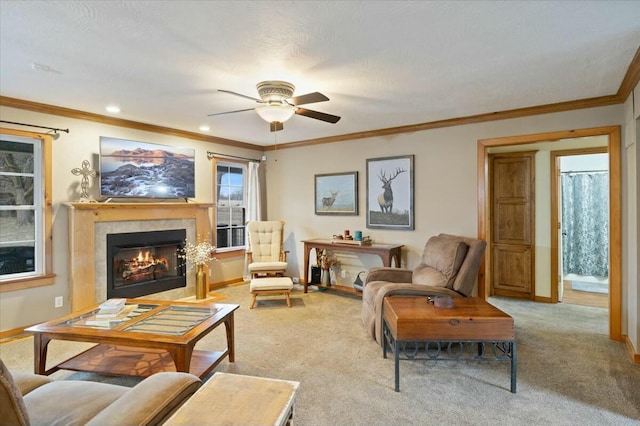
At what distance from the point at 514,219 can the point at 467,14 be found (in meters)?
4.02

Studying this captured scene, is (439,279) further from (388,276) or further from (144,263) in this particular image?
(144,263)

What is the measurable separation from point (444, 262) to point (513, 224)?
2.44 metres

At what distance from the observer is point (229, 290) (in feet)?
17.6

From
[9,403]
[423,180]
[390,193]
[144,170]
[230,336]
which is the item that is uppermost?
[144,170]

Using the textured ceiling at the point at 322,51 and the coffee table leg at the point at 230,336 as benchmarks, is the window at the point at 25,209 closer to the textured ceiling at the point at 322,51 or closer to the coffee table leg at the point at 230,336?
the textured ceiling at the point at 322,51

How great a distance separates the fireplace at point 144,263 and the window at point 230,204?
0.88m

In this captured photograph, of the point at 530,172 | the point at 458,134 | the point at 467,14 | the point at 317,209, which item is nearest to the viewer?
the point at 467,14

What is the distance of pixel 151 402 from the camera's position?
1270 mm

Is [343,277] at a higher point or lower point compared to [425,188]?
lower

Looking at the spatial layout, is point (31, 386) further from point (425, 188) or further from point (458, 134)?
point (458, 134)

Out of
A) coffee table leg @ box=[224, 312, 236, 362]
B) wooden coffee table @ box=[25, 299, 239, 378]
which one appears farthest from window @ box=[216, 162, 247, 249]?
coffee table leg @ box=[224, 312, 236, 362]

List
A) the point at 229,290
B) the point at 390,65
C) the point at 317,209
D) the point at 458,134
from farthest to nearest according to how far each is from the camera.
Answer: the point at 317,209 → the point at 229,290 → the point at 458,134 → the point at 390,65

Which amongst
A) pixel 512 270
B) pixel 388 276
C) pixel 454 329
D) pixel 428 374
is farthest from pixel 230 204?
pixel 512 270

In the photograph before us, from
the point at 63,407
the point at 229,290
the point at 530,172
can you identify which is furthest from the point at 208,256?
the point at 530,172
